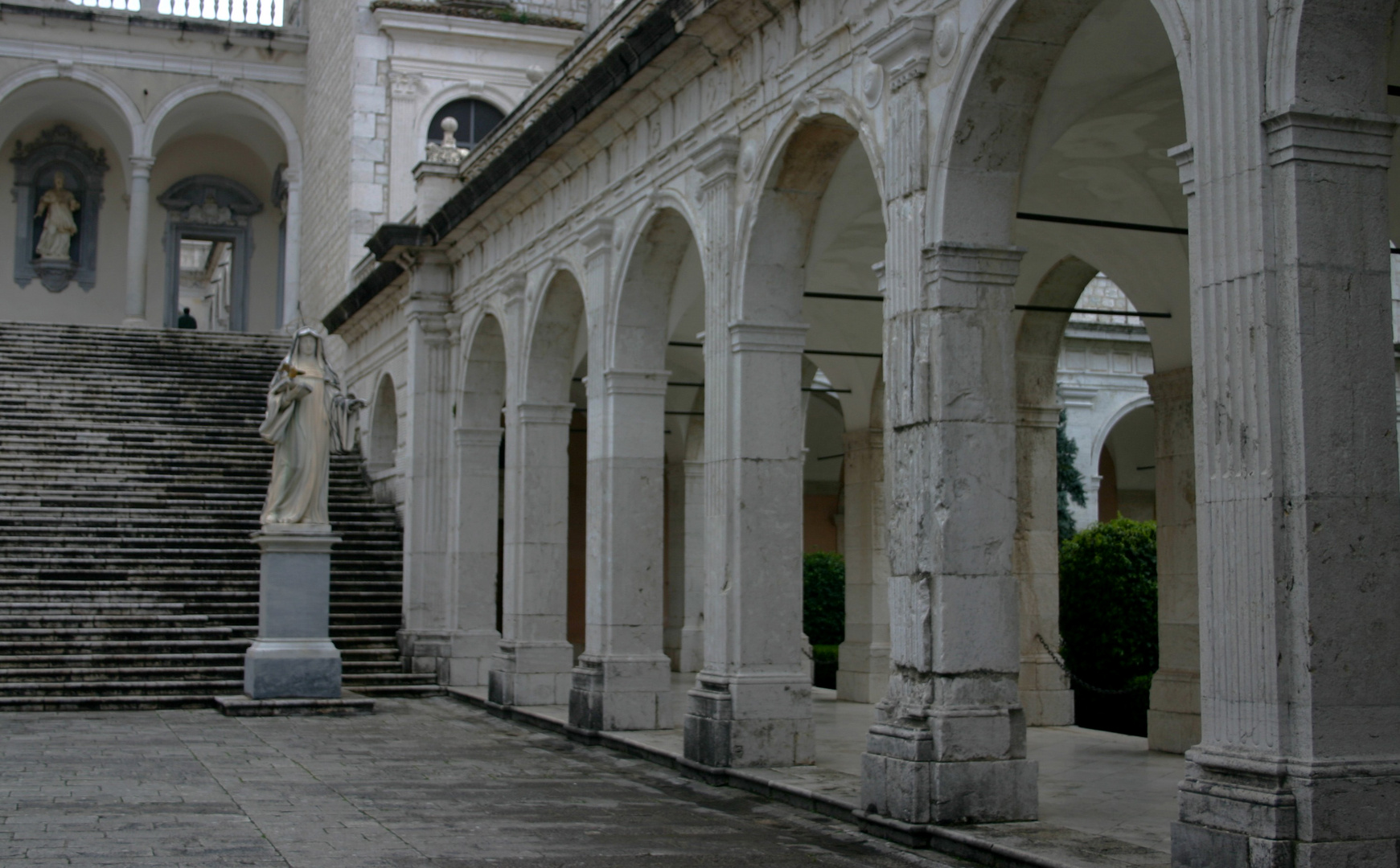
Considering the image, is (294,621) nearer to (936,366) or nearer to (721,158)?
(721,158)

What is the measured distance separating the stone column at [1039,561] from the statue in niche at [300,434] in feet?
21.7

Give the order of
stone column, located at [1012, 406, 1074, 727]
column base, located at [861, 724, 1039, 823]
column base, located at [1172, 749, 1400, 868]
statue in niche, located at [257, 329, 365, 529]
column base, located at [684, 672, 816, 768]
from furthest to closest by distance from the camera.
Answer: statue in niche, located at [257, 329, 365, 529]
stone column, located at [1012, 406, 1074, 727]
column base, located at [684, 672, 816, 768]
column base, located at [861, 724, 1039, 823]
column base, located at [1172, 749, 1400, 868]

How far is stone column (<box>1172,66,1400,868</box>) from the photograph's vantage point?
568 cm

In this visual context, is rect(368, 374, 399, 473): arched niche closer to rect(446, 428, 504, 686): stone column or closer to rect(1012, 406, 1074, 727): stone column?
rect(446, 428, 504, 686): stone column

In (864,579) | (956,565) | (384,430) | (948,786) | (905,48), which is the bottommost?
(948,786)

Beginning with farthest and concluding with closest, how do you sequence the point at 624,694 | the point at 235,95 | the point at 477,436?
the point at 235,95
the point at 477,436
the point at 624,694

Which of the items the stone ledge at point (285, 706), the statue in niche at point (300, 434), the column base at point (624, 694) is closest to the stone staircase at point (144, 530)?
the stone ledge at point (285, 706)

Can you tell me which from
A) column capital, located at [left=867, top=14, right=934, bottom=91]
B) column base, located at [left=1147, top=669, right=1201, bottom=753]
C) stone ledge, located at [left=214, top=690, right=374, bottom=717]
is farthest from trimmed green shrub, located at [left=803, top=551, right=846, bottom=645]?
column capital, located at [left=867, top=14, right=934, bottom=91]

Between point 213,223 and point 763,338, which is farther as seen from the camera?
Result: point 213,223

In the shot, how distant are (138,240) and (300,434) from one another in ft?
57.6

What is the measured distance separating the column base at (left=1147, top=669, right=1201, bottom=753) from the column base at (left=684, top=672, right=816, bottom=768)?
3.00 m

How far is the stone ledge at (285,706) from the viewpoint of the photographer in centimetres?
1495

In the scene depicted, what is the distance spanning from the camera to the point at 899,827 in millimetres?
7918

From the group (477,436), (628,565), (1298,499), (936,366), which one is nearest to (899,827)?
(936,366)
